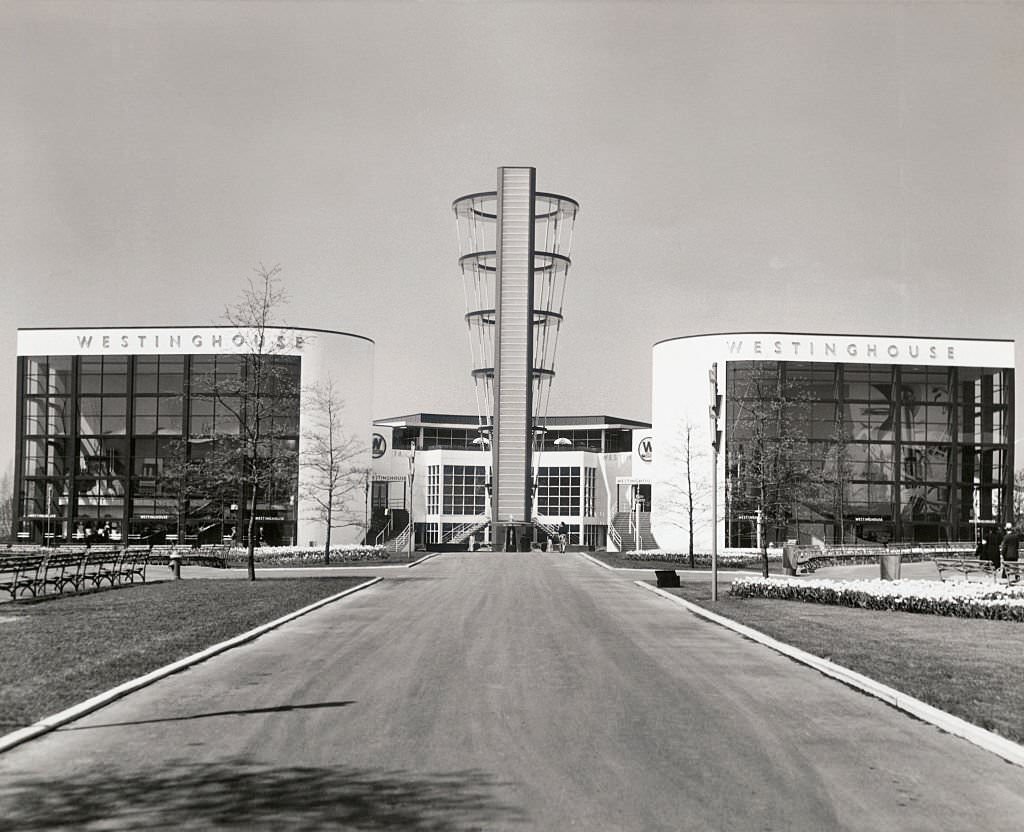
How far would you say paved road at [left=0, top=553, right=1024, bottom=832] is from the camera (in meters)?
7.39

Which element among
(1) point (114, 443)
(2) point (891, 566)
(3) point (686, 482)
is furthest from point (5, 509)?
(2) point (891, 566)

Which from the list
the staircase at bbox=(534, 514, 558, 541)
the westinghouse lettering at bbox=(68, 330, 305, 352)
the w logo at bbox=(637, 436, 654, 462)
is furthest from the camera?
the w logo at bbox=(637, 436, 654, 462)

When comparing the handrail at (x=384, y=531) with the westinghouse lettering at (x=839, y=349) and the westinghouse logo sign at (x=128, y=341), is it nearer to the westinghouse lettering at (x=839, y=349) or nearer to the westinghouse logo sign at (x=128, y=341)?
the westinghouse logo sign at (x=128, y=341)

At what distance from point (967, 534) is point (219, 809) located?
72.6 m

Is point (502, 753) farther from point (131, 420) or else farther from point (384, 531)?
point (384, 531)

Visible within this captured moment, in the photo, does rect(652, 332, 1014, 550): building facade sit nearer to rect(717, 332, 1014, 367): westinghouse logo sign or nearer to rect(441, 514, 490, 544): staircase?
rect(717, 332, 1014, 367): westinghouse logo sign

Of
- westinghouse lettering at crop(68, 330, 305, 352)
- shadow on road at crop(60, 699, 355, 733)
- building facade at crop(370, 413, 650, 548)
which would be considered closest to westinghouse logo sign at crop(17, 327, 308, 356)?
westinghouse lettering at crop(68, 330, 305, 352)

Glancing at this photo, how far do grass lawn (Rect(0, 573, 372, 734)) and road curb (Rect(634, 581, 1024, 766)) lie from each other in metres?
7.94

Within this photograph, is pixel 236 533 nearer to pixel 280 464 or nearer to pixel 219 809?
pixel 280 464

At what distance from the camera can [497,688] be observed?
489 inches

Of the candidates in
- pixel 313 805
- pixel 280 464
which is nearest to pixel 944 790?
pixel 313 805

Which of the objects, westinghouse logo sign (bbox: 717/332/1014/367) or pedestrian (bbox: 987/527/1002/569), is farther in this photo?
westinghouse logo sign (bbox: 717/332/1014/367)

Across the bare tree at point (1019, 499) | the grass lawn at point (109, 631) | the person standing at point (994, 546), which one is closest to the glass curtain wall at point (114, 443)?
the grass lawn at point (109, 631)

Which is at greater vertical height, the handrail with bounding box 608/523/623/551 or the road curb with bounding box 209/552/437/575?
the road curb with bounding box 209/552/437/575
